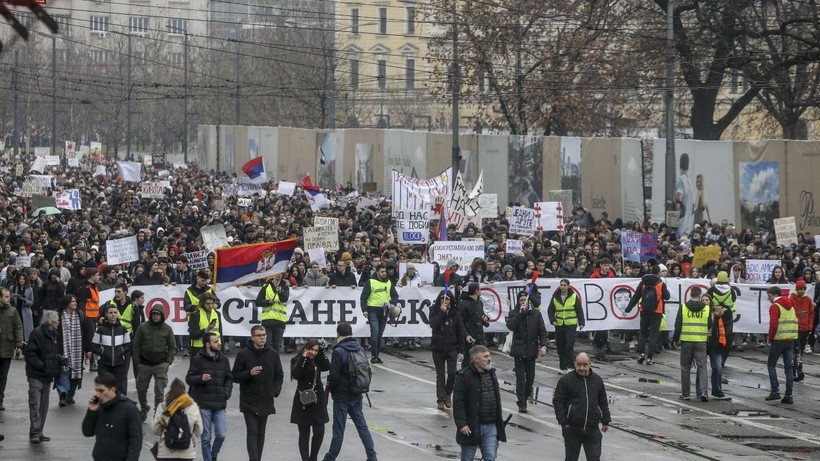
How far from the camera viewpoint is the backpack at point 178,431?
33.0 ft

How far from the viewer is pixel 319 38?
8112 centimetres

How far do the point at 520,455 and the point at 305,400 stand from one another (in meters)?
2.33

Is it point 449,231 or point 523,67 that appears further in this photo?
point 523,67

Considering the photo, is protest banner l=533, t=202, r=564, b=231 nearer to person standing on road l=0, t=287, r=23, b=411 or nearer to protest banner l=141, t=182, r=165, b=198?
protest banner l=141, t=182, r=165, b=198

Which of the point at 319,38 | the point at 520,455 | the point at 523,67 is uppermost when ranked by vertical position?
the point at 319,38

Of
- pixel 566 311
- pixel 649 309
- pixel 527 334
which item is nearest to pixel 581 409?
pixel 527 334

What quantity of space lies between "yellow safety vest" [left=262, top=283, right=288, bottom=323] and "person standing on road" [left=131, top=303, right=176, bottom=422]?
5093mm

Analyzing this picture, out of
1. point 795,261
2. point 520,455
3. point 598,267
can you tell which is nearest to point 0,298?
point 520,455

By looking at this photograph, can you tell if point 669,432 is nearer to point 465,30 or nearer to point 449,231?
point 449,231

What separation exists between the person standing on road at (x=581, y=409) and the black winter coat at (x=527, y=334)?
441 cm

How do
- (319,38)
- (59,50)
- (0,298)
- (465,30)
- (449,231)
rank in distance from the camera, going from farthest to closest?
(59,50) < (319,38) < (465,30) < (449,231) < (0,298)

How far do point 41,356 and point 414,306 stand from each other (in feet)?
29.0

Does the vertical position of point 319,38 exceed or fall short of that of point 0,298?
it exceeds it

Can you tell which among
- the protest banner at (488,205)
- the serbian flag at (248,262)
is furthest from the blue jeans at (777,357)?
the protest banner at (488,205)
